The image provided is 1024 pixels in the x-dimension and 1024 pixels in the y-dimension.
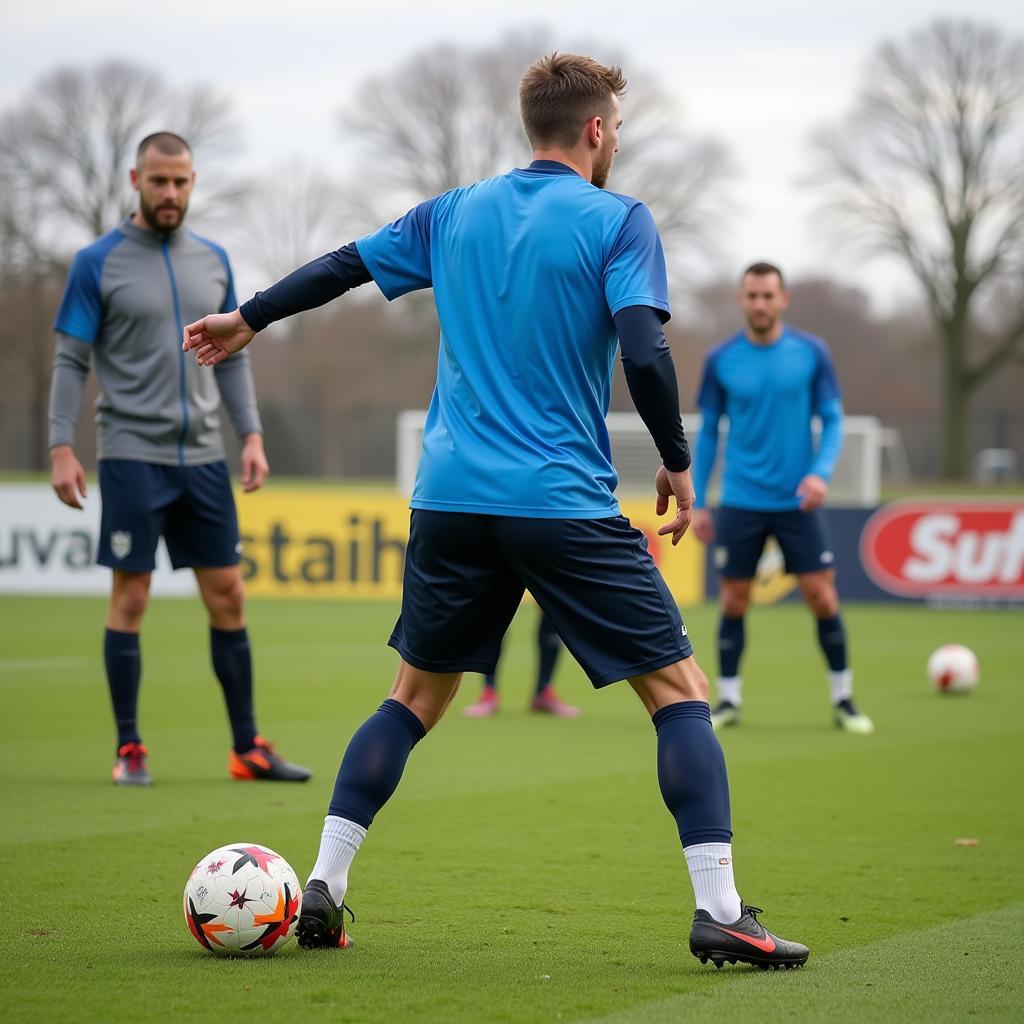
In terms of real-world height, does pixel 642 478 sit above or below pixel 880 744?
above

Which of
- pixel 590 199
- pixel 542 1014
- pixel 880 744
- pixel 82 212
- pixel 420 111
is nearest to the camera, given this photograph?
pixel 542 1014

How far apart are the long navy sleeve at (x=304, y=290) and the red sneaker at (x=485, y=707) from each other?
5.87 meters

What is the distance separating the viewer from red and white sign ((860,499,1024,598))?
18234mm

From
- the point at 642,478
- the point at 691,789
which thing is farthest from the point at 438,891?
the point at 642,478

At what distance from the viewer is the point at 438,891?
4.92 meters

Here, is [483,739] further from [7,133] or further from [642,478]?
[7,133]

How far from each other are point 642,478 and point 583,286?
56.4ft

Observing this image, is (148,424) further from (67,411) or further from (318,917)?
(318,917)

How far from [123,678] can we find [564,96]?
3734mm

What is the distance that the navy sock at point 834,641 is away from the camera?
29.9 feet

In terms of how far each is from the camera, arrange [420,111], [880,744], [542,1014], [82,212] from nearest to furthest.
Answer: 1. [542,1014]
2. [880,744]
3. [82,212]
4. [420,111]

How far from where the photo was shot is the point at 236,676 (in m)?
7.00

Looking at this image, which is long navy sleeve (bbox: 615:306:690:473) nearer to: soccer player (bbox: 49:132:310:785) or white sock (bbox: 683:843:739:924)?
white sock (bbox: 683:843:739:924)

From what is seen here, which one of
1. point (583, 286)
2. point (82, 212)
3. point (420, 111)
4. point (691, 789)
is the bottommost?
point (691, 789)
